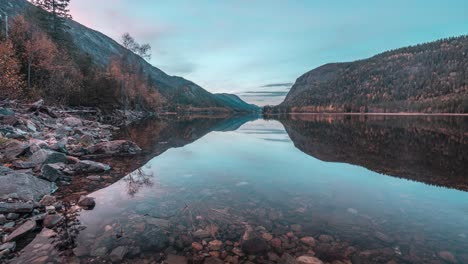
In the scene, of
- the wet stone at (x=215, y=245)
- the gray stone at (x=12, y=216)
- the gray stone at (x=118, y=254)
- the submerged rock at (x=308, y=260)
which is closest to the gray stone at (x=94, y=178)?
the gray stone at (x=12, y=216)

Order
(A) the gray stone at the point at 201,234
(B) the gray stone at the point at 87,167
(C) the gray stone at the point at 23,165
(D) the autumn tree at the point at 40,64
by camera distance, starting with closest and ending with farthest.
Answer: (A) the gray stone at the point at 201,234
(C) the gray stone at the point at 23,165
(B) the gray stone at the point at 87,167
(D) the autumn tree at the point at 40,64

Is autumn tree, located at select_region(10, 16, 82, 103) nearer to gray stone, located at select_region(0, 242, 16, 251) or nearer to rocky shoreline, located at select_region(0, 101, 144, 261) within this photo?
rocky shoreline, located at select_region(0, 101, 144, 261)

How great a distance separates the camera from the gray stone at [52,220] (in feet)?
19.0

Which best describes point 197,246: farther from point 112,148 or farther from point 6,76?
point 6,76

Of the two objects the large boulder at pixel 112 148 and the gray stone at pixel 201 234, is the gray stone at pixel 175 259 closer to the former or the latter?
the gray stone at pixel 201 234

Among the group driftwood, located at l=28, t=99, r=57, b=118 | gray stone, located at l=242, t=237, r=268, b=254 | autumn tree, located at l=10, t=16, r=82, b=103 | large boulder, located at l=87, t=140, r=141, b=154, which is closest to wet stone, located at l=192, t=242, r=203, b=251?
gray stone, located at l=242, t=237, r=268, b=254

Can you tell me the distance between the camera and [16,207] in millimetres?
6129

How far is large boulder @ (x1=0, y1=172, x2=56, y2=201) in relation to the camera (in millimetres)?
6773

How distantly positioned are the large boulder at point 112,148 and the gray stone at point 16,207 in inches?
343

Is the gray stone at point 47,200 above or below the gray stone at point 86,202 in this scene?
above

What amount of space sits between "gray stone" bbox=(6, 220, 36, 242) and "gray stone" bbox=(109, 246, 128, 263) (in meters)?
1.94

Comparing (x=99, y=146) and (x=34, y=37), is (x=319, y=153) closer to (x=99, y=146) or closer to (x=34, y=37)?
(x=99, y=146)

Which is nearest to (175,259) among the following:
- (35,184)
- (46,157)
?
(35,184)

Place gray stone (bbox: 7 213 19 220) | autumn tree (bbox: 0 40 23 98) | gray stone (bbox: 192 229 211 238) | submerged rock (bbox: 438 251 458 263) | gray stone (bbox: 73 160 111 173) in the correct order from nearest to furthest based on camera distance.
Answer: submerged rock (bbox: 438 251 458 263) < gray stone (bbox: 192 229 211 238) < gray stone (bbox: 7 213 19 220) < gray stone (bbox: 73 160 111 173) < autumn tree (bbox: 0 40 23 98)
